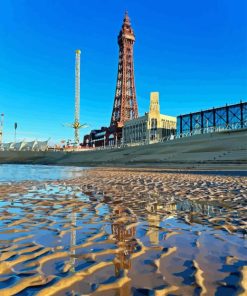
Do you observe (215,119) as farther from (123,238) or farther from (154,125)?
(123,238)

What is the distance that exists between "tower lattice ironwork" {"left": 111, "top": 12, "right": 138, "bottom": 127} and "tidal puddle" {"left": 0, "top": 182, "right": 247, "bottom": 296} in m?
113

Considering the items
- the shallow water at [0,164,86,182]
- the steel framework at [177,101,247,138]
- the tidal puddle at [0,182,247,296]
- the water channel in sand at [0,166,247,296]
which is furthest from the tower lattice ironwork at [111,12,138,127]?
the tidal puddle at [0,182,247,296]

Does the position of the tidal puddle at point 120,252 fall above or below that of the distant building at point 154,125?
below

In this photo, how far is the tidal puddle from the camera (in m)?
2.86

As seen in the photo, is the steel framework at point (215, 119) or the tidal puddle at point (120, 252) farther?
the steel framework at point (215, 119)

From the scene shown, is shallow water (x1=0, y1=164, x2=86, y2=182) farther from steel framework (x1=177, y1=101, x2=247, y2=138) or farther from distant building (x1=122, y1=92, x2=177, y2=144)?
distant building (x1=122, y1=92, x2=177, y2=144)

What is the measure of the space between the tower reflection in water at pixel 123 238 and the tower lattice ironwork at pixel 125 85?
4423 inches

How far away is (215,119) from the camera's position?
80.9 m

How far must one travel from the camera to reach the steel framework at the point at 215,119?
73688 millimetres

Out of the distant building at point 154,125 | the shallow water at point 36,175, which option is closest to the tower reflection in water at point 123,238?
the shallow water at point 36,175

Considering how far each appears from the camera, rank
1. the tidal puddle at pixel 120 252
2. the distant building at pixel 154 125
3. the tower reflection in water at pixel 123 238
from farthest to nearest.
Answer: the distant building at pixel 154 125
the tower reflection in water at pixel 123 238
the tidal puddle at pixel 120 252

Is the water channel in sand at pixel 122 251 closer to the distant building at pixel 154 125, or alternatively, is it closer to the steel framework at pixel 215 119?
the steel framework at pixel 215 119

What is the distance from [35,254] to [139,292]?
1580mm

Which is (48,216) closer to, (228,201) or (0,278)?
(0,278)
